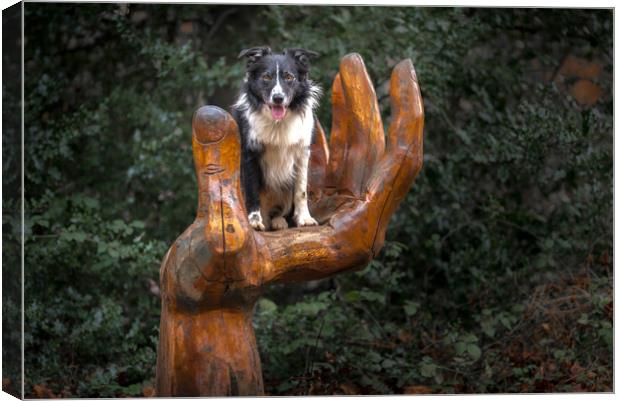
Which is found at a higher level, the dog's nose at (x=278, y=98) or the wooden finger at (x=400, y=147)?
the dog's nose at (x=278, y=98)

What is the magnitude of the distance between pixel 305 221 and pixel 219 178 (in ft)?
2.27

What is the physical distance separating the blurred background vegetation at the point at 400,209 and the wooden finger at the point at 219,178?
2.25 metres

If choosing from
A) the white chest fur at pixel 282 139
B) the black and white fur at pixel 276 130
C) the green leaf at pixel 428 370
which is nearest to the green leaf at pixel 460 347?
the green leaf at pixel 428 370

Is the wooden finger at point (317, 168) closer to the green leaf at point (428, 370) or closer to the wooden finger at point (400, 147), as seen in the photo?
the wooden finger at point (400, 147)

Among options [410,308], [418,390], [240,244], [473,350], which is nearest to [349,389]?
[418,390]

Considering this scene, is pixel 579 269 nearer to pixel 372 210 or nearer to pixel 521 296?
pixel 521 296

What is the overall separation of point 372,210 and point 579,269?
9.04 feet

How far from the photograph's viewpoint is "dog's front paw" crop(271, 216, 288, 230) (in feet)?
12.8

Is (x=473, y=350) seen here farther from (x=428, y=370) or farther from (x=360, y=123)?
(x=360, y=123)

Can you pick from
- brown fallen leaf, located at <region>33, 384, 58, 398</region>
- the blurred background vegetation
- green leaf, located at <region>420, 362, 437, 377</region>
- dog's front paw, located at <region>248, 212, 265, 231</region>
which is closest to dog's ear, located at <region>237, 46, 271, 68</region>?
dog's front paw, located at <region>248, 212, 265, 231</region>

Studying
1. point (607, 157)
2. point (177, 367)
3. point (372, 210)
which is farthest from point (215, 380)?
point (607, 157)

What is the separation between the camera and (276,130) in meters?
3.84

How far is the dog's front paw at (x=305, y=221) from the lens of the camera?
3.83 m

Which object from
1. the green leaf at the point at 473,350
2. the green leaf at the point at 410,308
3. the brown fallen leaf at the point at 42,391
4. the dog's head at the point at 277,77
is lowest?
the brown fallen leaf at the point at 42,391
